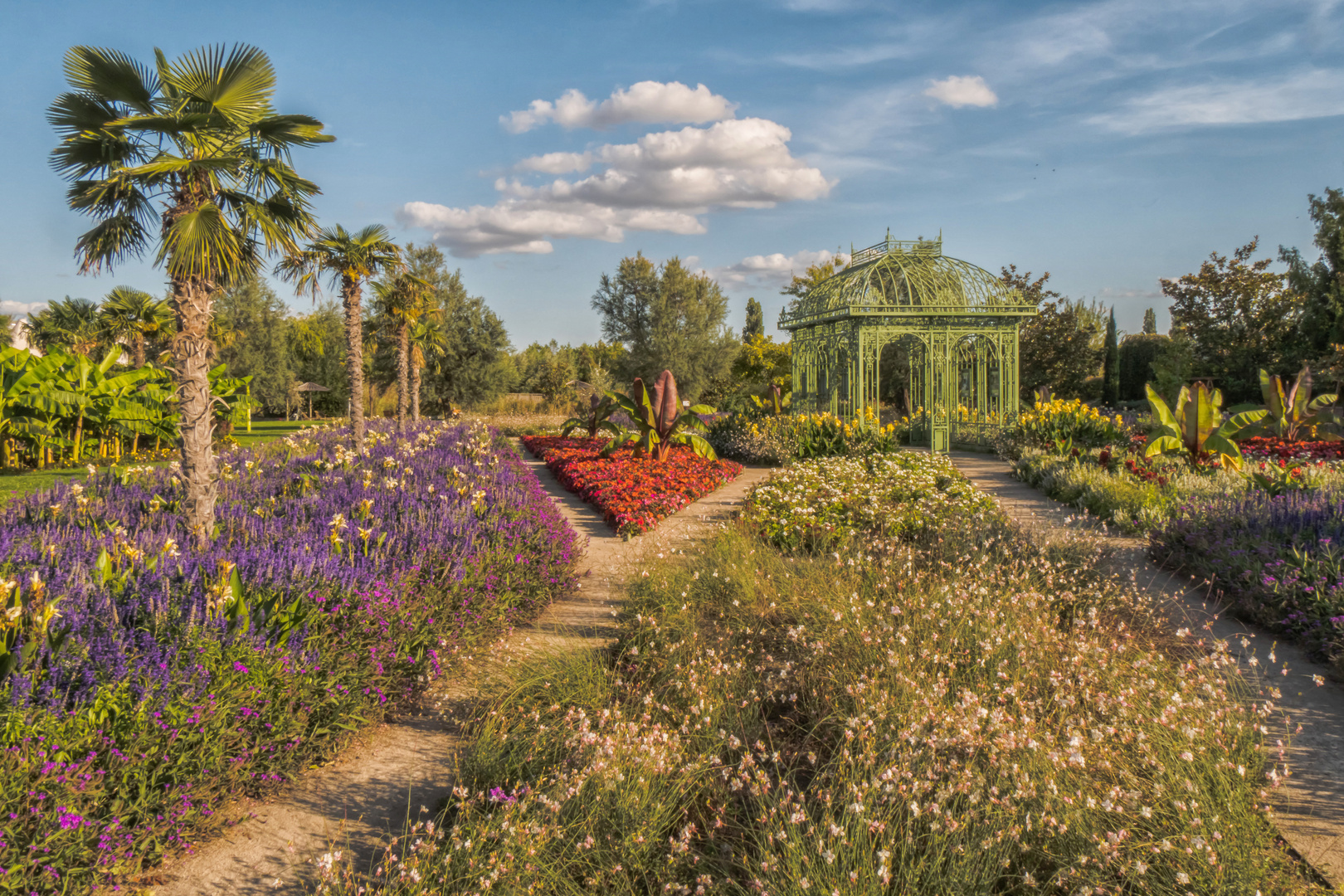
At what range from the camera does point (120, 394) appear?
1523cm

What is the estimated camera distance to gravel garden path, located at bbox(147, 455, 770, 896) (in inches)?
105

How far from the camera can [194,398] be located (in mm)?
5398

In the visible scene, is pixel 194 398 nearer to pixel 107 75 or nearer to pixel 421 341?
pixel 107 75

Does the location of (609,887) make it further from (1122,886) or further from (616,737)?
(1122,886)

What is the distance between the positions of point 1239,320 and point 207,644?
99.6 ft

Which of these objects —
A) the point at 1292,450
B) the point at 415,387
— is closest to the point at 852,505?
the point at 1292,450

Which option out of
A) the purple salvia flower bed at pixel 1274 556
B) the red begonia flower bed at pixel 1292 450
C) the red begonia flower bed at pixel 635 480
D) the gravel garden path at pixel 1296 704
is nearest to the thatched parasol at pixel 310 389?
the red begonia flower bed at pixel 635 480

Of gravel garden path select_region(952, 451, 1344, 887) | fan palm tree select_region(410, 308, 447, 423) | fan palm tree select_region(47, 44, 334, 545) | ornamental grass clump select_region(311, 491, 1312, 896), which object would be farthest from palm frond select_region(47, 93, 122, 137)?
fan palm tree select_region(410, 308, 447, 423)

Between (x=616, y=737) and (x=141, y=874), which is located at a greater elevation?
(x=616, y=737)

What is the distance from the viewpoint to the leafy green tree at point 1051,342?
2503cm

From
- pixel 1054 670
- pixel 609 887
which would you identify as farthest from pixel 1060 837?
pixel 609 887

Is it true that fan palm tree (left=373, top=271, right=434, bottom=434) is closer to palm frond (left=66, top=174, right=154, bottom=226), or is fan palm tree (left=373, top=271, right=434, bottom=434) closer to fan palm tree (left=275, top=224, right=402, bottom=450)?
fan palm tree (left=275, top=224, right=402, bottom=450)

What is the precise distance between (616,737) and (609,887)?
24.5 inches

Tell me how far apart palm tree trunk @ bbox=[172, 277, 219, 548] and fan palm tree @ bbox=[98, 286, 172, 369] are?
17209 mm
